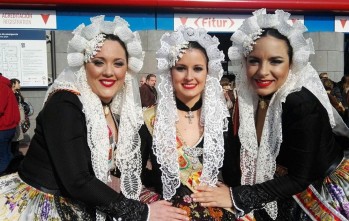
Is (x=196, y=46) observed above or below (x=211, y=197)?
above

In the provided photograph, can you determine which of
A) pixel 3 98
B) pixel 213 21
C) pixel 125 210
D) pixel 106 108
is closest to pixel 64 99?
pixel 106 108

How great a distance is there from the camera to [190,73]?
251cm

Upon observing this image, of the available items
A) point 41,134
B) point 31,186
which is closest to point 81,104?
point 41,134

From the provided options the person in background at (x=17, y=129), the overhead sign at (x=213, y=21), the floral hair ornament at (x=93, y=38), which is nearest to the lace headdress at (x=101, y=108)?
the floral hair ornament at (x=93, y=38)

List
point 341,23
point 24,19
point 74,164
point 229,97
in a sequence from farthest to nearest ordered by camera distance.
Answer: point 341,23, point 24,19, point 229,97, point 74,164

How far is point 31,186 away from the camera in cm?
242

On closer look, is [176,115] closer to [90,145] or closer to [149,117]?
[149,117]

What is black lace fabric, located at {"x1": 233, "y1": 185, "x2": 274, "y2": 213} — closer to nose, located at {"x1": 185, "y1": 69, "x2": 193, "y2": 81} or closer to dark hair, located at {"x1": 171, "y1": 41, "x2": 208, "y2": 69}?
nose, located at {"x1": 185, "y1": 69, "x2": 193, "y2": 81}

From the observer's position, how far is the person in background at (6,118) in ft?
18.2

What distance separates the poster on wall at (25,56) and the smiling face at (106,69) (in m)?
6.04

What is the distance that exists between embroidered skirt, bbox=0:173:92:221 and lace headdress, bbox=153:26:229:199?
1.72 ft

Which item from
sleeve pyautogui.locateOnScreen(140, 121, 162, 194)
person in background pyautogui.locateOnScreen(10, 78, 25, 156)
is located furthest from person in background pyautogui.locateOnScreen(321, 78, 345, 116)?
person in background pyautogui.locateOnScreen(10, 78, 25, 156)

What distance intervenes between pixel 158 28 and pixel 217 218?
6.90 m

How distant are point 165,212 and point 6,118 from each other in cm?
396
